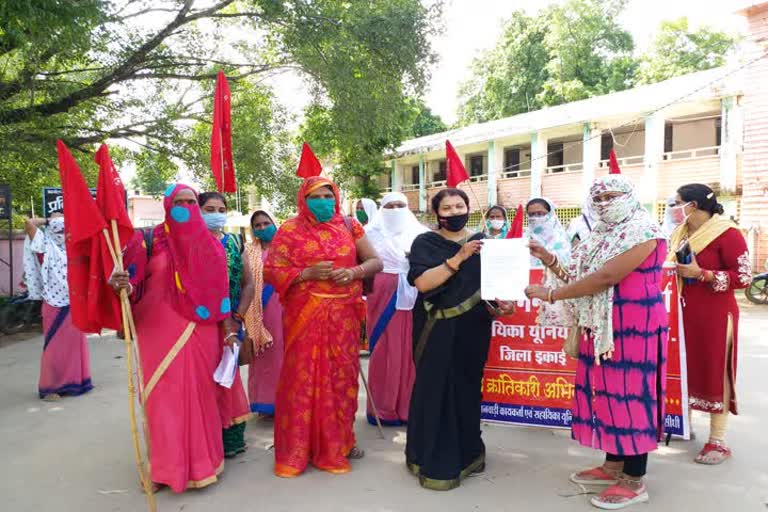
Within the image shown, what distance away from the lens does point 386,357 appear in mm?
4316

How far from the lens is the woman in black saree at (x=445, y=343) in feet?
10.2

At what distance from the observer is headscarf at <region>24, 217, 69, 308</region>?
5297mm

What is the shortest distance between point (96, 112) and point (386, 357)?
927 centimetres

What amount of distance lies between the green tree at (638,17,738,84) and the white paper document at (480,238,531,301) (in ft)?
82.4

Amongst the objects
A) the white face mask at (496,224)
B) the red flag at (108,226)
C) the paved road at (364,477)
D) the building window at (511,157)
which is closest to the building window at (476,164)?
the building window at (511,157)

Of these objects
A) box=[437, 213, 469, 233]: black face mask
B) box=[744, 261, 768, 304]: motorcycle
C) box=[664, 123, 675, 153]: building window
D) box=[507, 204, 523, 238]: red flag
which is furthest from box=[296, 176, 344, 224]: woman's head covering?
box=[664, 123, 675, 153]: building window

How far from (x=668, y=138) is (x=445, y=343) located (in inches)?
636

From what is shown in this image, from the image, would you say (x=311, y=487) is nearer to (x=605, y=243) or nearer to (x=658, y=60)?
(x=605, y=243)

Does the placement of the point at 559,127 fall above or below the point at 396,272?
above

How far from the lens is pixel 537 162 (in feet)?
58.2

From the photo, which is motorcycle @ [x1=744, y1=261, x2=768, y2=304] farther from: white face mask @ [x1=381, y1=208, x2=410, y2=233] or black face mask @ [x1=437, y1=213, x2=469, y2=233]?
black face mask @ [x1=437, y1=213, x2=469, y2=233]

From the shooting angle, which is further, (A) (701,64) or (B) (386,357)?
(A) (701,64)

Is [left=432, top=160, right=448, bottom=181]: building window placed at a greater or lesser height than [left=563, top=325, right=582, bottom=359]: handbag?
greater

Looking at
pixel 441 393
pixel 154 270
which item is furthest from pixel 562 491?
pixel 154 270
